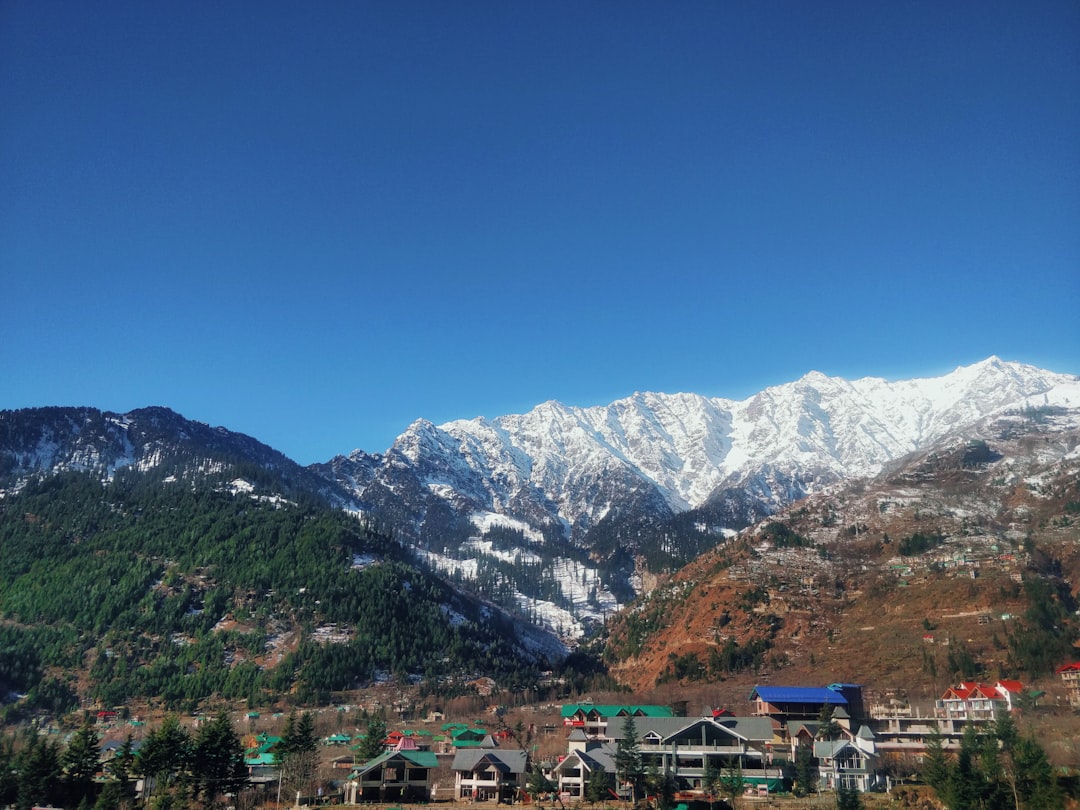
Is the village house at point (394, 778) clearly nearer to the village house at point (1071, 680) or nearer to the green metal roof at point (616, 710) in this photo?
the green metal roof at point (616, 710)

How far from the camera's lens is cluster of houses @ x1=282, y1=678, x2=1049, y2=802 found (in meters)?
79.6

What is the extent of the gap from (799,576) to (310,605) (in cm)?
11474

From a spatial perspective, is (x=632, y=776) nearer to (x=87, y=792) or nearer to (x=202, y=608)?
(x=87, y=792)

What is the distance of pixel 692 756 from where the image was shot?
85.8 metres

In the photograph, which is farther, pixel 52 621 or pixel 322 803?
pixel 52 621

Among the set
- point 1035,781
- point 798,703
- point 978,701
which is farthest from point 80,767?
point 978,701

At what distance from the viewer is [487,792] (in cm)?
8050

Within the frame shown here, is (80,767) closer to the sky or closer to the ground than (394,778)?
closer to the sky

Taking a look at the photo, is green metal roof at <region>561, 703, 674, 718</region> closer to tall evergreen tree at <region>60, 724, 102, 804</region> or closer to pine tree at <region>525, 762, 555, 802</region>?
pine tree at <region>525, 762, 555, 802</region>

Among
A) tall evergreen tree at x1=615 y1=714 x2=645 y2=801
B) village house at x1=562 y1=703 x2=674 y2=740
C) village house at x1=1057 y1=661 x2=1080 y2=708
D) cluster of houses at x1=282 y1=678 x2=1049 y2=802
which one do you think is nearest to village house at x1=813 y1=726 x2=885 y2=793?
cluster of houses at x1=282 y1=678 x2=1049 y2=802

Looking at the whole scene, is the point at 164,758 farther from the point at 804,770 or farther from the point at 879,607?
the point at 879,607

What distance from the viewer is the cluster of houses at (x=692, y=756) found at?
79.6 meters

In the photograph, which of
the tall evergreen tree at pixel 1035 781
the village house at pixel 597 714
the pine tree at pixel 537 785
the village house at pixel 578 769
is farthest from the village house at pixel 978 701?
Answer: the pine tree at pixel 537 785

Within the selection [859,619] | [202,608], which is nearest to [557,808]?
[859,619]
